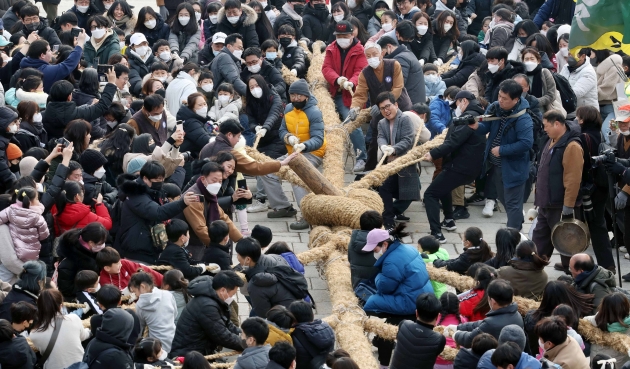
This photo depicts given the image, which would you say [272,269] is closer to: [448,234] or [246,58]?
[448,234]

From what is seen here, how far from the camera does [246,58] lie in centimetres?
1538

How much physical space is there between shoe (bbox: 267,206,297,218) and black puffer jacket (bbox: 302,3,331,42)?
5.61 metres

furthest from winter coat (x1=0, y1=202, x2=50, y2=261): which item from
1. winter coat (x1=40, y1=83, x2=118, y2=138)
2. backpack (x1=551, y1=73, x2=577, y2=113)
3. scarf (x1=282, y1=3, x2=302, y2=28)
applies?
scarf (x1=282, y1=3, x2=302, y2=28)

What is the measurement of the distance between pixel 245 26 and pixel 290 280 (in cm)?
807

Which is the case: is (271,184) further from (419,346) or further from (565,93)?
(419,346)

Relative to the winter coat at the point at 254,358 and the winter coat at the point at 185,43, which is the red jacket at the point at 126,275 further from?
the winter coat at the point at 185,43

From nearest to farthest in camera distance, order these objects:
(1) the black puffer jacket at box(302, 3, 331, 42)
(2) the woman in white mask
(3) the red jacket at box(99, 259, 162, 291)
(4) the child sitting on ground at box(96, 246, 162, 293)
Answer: (4) the child sitting on ground at box(96, 246, 162, 293) → (3) the red jacket at box(99, 259, 162, 291) → (2) the woman in white mask → (1) the black puffer jacket at box(302, 3, 331, 42)

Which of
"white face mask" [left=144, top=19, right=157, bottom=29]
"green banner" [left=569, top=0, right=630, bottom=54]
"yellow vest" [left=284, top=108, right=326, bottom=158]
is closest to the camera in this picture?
"green banner" [left=569, top=0, right=630, bottom=54]

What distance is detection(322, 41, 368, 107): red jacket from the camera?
1577 centimetres

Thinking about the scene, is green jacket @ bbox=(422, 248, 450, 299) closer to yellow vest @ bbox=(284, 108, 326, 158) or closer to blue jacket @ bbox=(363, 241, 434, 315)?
blue jacket @ bbox=(363, 241, 434, 315)

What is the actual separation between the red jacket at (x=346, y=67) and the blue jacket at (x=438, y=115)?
49.7 inches

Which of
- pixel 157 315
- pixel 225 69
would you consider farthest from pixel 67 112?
pixel 157 315

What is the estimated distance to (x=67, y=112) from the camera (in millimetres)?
12750

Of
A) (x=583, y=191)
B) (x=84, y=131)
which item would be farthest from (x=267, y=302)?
(x=583, y=191)
